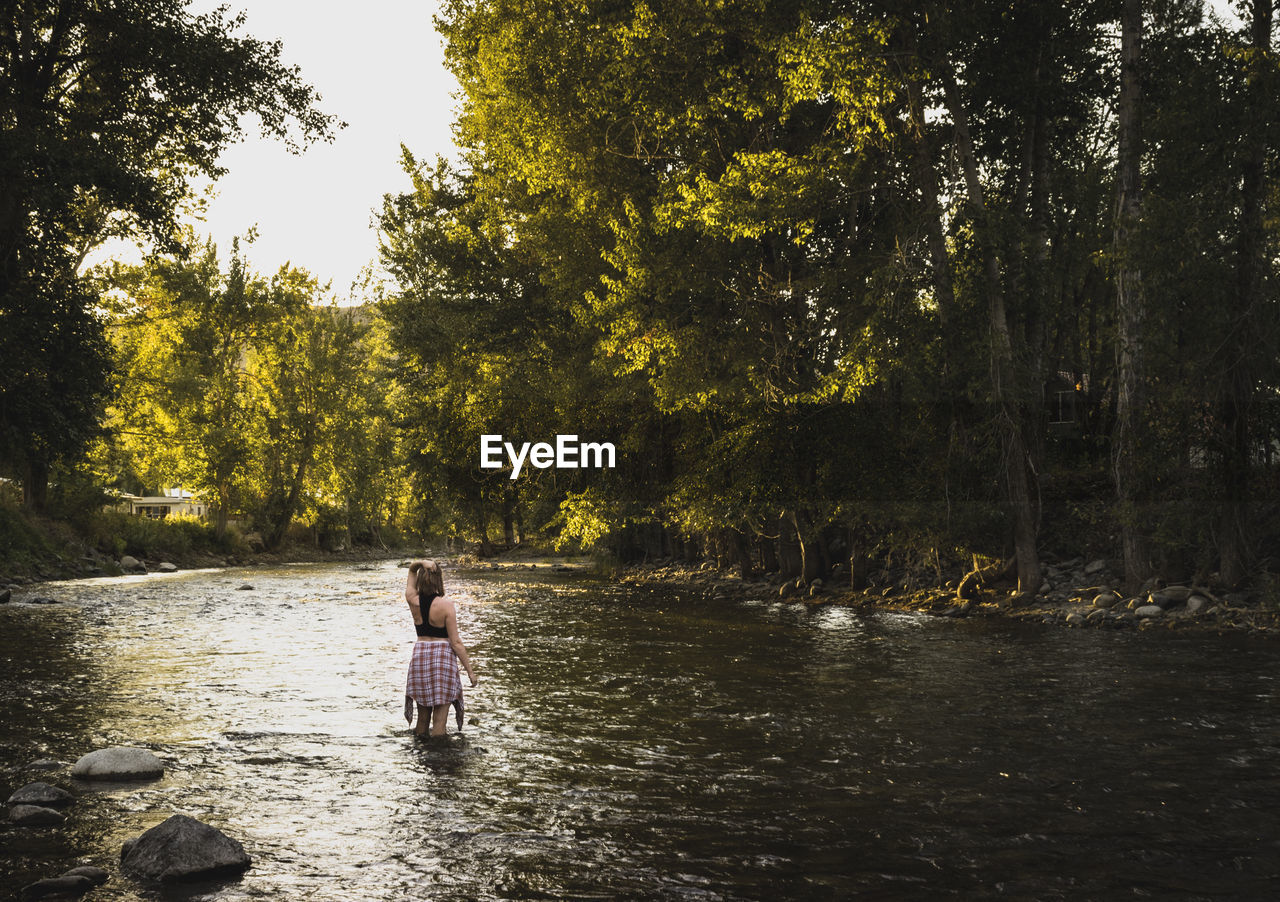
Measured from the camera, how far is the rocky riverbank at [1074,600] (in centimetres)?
2127

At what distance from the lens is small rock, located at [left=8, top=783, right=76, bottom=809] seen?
8602mm

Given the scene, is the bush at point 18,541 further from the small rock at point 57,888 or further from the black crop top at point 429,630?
the small rock at point 57,888

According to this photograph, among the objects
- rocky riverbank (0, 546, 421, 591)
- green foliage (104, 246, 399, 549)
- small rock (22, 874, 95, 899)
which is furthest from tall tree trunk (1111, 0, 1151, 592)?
green foliage (104, 246, 399, 549)

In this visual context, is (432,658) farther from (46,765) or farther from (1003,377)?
(1003,377)

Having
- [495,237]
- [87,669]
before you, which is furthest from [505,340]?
[87,669]

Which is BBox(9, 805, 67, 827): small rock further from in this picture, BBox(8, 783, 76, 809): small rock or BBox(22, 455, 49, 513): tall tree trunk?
BBox(22, 455, 49, 513): tall tree trunk

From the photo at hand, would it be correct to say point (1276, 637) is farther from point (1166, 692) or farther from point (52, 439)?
point (52, 439)

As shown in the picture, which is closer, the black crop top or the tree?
the black crop top

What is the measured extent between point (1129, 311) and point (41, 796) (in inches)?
877

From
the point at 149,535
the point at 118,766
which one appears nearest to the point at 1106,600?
the point at 118,766

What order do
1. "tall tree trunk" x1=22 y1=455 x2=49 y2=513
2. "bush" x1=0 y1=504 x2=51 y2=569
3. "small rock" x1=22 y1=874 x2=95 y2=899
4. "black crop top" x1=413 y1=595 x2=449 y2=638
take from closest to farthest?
1. "small rock" x1=22 y1=874 x2=95 y2=899
2. "black crop top" x1=413 y1=595 x2=449 y2=638
3. "bush" x1=0 y1=504 x2=51 y2=569
4. "tall tree trunk" x1=22 y1=455 x2=49 y2=513

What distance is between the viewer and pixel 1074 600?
2420cm

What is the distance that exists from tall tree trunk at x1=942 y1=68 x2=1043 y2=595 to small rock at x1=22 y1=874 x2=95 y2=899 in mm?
21247

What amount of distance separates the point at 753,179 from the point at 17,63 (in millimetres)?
20306
